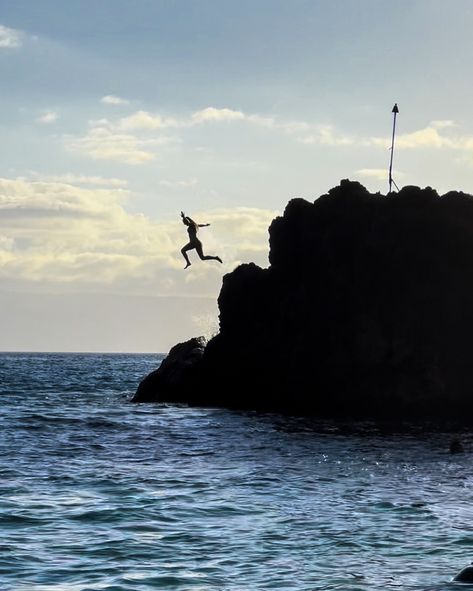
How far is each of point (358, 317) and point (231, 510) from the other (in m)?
30.0

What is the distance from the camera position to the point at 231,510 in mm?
21922

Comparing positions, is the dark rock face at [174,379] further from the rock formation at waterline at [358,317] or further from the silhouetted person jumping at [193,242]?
the silhouetted person jumping at [193,242]

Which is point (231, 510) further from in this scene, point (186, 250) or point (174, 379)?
point (174, 379)

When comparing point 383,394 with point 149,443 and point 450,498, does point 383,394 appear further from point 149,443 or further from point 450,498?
point 450,498

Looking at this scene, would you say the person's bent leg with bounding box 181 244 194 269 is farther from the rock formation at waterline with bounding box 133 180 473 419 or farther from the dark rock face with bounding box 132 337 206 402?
the dark rock face with bounding box 132 337 206 402

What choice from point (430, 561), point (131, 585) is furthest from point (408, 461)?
point (131, 585)

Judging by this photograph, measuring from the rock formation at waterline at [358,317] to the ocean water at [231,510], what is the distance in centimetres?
965

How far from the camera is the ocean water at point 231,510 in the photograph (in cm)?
1638

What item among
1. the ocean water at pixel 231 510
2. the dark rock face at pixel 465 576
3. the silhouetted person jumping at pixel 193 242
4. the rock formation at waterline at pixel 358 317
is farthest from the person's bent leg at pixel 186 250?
the dark rock face at pixel 465 576

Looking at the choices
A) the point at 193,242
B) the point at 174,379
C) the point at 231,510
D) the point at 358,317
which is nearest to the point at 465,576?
the point at 231,510

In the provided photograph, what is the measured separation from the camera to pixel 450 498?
23906 millimetres

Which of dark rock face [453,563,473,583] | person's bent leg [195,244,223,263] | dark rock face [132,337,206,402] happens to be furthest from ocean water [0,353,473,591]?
dark rock face [132,337,206,402]

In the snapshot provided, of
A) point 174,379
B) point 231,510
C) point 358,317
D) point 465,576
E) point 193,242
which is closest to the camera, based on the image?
point 465,576

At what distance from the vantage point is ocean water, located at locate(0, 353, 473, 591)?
16.4 m
